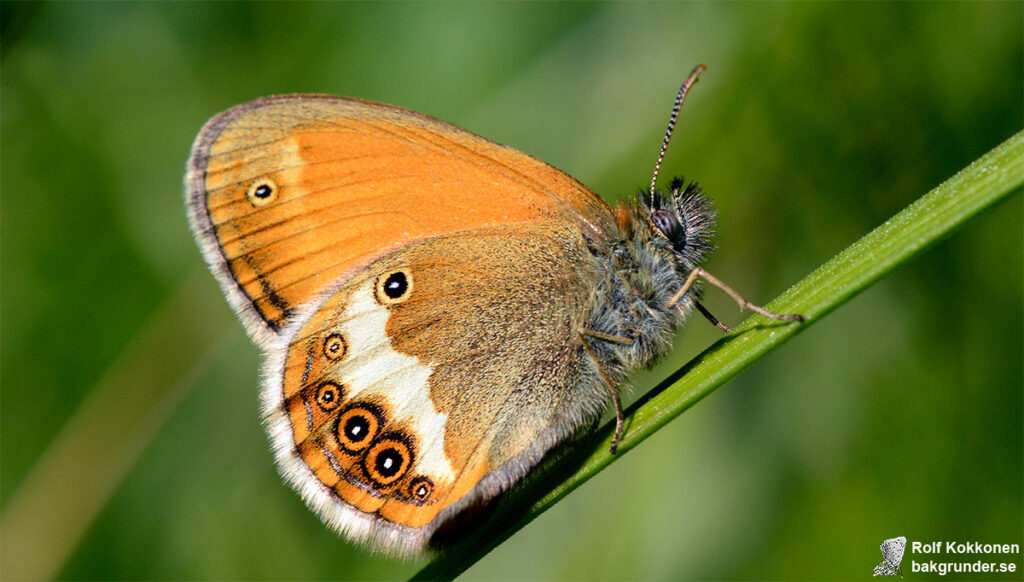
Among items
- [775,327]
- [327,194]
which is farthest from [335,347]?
[775,327]

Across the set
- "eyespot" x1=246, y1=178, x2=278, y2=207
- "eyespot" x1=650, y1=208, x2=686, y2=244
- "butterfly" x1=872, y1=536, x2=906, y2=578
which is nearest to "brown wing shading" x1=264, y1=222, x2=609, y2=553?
"eyespot" x1=650, y1=208, x2=686, y2=244

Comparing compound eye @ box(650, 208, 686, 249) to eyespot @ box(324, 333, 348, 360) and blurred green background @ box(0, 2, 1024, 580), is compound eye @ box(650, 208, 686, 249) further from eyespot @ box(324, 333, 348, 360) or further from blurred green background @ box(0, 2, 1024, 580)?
eyespot @ box(324, 333, 348, 360)

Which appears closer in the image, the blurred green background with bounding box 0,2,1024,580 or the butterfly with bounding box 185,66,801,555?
the butterfly with bounding box 185,66,801,555

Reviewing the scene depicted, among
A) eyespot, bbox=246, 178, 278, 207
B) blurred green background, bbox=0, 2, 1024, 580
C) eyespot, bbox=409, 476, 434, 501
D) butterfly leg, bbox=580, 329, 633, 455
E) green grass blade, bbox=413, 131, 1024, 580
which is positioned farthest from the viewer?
blurred green background, bbox=0, 2, 1024, 580

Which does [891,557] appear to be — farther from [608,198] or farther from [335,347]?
[335,347]

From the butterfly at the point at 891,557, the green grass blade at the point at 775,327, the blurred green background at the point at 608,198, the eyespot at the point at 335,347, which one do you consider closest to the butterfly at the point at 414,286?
the eyespot at the point at 335,347

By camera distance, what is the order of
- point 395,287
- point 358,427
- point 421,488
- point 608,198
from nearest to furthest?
point 421,488 → point 358,427 → point 395,287 → point 608,198

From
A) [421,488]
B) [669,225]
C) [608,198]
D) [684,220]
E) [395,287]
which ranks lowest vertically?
[421,488]
